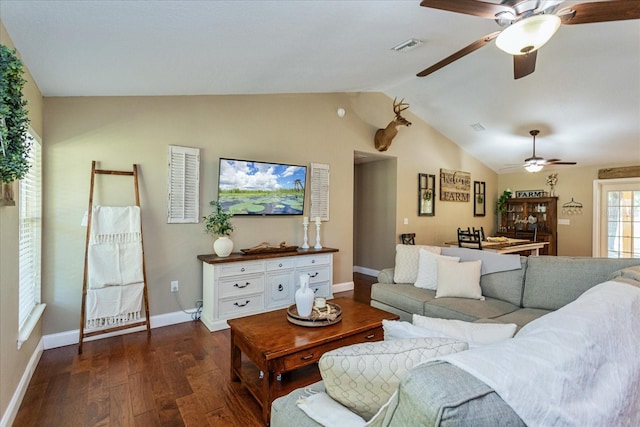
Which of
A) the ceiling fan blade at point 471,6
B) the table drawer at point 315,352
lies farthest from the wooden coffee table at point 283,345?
the ceiling fan blade at point 471,6

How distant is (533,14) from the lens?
198cm

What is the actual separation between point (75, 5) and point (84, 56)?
0.67 meters

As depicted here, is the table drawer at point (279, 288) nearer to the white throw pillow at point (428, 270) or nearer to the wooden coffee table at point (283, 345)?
the wooden coffee table at point (283, 345)

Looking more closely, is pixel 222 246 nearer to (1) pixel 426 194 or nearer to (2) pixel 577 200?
(1) pixel 426 194

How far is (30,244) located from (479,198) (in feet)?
25.5

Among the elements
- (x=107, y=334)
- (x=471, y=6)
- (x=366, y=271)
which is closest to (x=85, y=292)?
(x=107, y=334)

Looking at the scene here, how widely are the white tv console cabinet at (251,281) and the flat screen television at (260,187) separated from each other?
2.01ft

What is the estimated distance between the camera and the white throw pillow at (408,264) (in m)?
3.35

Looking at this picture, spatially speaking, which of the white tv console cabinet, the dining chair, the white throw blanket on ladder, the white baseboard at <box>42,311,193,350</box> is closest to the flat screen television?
the white tv console cabinet

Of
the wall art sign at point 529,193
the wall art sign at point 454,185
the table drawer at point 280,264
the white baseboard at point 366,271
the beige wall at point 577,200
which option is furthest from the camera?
the wall art sign at point 529,193

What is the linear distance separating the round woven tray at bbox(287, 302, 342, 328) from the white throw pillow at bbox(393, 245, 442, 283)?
4.01 feet

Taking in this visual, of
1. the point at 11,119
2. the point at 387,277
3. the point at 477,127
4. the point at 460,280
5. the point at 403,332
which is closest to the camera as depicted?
the point at 403,332

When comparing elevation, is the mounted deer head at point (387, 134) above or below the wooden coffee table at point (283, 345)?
above

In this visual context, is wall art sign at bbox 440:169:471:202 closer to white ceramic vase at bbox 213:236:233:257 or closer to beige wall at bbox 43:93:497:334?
beige wall at bbox 43:93:497:334
